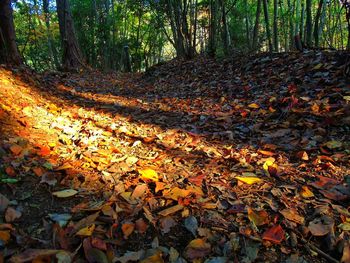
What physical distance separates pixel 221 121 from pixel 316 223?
6.28 feet

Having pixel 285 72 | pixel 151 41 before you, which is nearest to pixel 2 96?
pixel 285 72

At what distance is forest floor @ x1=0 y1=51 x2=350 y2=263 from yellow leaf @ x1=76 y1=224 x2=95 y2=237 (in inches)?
0.8

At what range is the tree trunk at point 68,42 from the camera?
30.5 feet

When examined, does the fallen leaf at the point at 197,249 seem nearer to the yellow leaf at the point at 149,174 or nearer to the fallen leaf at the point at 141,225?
the fallen leaf at the point at 141,225

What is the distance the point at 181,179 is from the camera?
223cm

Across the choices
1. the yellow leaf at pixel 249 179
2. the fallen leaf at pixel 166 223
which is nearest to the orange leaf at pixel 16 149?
the fallen leaf at pixel 166 223

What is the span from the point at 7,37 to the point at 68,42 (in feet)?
15.1

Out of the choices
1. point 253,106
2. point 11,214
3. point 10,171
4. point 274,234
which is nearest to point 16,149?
point 10,171

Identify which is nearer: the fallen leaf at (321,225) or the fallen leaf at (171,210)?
the fallen leaf at (321,225)

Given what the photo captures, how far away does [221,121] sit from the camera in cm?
356

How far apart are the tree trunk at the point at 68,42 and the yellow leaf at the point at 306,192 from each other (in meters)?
8.20

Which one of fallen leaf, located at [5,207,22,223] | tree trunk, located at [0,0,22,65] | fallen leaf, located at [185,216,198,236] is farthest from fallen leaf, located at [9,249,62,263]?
tree trunk, located at [0,0,22,65]

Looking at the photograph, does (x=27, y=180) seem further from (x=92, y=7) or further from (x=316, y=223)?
(x=92, y=7)

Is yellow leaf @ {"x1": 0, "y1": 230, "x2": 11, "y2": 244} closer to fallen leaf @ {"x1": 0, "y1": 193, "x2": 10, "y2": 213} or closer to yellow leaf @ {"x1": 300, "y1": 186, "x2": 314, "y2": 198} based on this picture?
fallen leaf @ {"x1": 0, "y1": 193, "x2": 10, "y2": 213}
